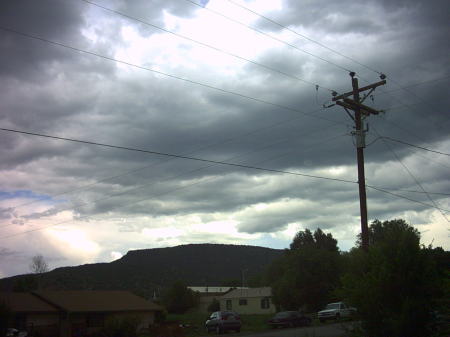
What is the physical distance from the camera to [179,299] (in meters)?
81.9

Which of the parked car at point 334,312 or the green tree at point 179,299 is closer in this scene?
the parked car at point 334,312

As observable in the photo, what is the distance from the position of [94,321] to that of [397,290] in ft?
122

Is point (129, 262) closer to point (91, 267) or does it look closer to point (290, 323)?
point (91, 267)

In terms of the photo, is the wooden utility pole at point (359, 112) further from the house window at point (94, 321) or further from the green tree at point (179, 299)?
the green tree at point (179, 299)

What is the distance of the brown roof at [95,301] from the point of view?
45.9 meters

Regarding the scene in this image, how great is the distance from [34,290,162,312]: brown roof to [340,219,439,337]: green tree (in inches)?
1380

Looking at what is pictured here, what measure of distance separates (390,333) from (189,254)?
148 metres

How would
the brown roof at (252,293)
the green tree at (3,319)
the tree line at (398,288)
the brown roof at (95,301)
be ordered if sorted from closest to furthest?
the tree line at (398,288) < the green tree at (3,319) < the brown roof at (95,301) < the brown roof at (252,293)

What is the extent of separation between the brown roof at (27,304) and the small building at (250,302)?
32212 millimetres

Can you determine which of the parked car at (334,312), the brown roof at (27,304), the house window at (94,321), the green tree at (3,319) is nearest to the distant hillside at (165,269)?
the brown roof at (27,304)

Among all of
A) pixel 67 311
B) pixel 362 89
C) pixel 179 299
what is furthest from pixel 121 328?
pixel 179 299

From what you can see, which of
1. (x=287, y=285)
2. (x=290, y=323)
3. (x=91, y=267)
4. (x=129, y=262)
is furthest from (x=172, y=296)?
(x=129, y=262)

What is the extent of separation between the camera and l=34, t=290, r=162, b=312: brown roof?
151 feet

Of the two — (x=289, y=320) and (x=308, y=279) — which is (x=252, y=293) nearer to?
(x=308, y=279)
